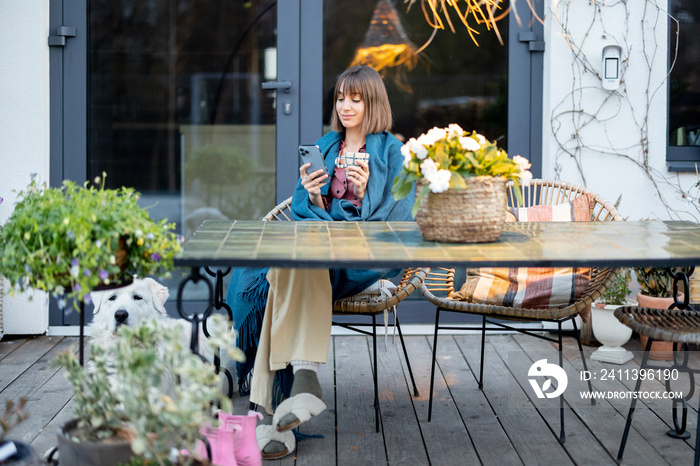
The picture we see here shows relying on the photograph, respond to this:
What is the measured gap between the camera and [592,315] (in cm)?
341

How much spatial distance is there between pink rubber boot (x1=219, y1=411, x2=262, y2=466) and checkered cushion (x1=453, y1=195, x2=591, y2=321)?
38.4 inches

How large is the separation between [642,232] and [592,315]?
115 cm

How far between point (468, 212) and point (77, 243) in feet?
3.12

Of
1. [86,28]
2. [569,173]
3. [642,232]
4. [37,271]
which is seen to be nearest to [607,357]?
[569,173]

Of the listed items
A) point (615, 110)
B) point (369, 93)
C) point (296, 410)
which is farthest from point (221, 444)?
point (615, 110)

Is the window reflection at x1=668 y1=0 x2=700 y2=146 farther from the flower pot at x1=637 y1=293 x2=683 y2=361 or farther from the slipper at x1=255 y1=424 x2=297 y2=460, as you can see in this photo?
the slipper at x1=255 y1=424 x2=297 y2=460

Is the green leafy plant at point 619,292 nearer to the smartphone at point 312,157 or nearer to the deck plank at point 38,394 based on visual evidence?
the smartphone at point 312,157

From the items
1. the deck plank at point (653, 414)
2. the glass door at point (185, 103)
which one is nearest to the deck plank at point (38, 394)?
the glass door at point (185, 103)

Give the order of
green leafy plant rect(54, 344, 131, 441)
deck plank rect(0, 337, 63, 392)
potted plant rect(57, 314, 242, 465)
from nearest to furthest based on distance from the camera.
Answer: potted plant rect(57, 314, 242, 465)
green leafy plant rect(54, 344, 131, 441)
deck plank rect(0, 337, 63, 392)

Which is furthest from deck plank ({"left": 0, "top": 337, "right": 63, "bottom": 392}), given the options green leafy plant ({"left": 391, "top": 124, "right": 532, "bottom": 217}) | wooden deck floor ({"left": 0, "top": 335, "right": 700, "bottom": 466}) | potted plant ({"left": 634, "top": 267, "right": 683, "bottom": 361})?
potted plant ({"left": 634, "top": 267, "right": 683, "bottom": 361})

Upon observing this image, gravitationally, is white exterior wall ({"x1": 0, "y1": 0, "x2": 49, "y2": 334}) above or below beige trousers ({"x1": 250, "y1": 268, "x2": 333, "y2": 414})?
above

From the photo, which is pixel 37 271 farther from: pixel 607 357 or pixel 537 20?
pixel 537 20

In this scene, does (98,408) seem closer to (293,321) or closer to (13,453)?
(13,453)

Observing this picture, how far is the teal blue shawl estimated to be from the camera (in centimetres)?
254
